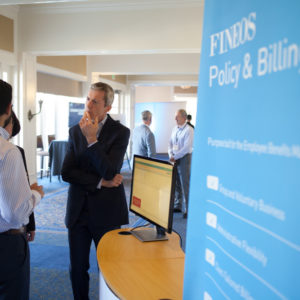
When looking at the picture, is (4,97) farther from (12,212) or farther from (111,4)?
(111,4)

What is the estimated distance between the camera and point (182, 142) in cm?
502

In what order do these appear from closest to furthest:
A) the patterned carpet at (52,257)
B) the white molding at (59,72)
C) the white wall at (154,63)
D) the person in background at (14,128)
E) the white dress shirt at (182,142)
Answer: the person in background at (14,128) → the patterned carpet at (52,257) → the white dress shirt at (182,142) → the white molding at (59,72) → the white wall at (154,63)

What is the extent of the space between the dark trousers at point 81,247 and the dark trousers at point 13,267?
20.8 inches

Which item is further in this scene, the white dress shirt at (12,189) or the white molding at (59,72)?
the white molding at (59,72)

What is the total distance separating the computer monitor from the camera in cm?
174

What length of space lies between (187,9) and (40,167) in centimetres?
531

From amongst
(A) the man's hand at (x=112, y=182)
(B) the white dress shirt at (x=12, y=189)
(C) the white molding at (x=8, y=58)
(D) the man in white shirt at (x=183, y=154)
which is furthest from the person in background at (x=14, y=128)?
(C) the white molding at (x=8, y=58)

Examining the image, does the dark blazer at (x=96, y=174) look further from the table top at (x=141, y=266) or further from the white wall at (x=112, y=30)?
the white wall at (x=112, y=30)

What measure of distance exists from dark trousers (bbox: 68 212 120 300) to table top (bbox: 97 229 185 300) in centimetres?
12

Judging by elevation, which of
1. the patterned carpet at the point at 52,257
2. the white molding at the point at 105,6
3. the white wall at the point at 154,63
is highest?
the white molding at the point at 105,6

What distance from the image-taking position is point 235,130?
0.78 meters

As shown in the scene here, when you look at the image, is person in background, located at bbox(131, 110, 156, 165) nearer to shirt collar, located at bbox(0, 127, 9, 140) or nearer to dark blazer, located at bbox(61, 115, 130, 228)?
dark blazer, located at bbox(61, 115, 130, 228)

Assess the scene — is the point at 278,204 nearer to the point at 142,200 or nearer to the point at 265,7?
the point at 265,7

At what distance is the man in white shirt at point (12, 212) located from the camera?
140 centimetres
